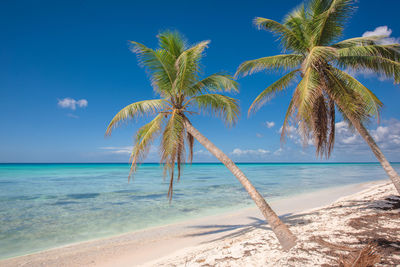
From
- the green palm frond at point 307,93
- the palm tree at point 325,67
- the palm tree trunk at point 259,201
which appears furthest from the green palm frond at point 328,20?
the palm tree trunk at point 259,201

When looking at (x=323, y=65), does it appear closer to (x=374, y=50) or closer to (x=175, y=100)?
(x=374, y=50)

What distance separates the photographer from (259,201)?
4730 mm

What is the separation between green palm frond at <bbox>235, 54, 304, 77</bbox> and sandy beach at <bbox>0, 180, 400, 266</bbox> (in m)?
4.60

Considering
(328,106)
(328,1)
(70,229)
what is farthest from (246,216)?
(328,1)

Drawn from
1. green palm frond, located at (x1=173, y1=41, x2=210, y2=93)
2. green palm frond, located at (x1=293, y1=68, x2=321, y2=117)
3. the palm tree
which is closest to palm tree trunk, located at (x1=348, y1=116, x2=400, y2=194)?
the palm tree

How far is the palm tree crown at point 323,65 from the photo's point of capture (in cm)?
565

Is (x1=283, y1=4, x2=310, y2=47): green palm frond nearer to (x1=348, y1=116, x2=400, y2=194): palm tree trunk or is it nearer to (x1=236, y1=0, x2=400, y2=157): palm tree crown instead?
(x1=236, y1=0, x2=400, y2=157): palm tree crown

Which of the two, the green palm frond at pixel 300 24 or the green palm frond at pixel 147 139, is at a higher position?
the green palm frond at pixel 300 24

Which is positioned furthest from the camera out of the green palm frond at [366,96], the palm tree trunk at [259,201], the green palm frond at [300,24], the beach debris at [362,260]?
the green palm frond at [300,24]

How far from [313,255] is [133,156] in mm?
4443

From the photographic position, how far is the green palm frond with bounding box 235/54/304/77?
6.73 m

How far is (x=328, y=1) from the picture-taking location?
636 cm

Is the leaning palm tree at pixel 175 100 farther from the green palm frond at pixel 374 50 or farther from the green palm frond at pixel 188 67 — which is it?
the green palm frond at pixel 374 50

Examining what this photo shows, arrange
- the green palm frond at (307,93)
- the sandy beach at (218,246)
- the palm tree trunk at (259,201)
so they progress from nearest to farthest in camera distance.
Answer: the sandy beach at (218,246) → the palm tree trunk at (259,201) → the green palm frond at (307,93)
